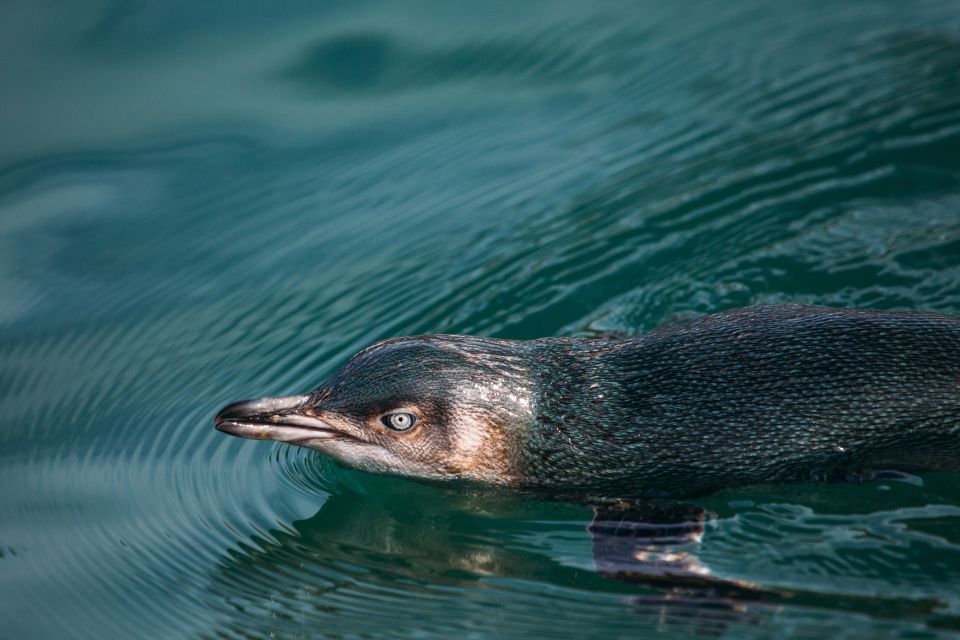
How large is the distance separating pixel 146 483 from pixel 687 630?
4059 mm

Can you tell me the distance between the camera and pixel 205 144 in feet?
36.9

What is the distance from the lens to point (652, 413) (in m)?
6.64

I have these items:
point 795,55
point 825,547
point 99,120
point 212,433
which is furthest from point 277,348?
point 795,55

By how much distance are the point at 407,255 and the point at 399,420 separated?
3.38 metres

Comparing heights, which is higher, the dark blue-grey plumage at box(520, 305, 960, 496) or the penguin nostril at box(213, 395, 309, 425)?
the penguin nostril at box(213, 395, 309, 425)

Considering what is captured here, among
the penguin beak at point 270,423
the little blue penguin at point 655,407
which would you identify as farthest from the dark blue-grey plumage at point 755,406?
the penguin beak at point 270,423

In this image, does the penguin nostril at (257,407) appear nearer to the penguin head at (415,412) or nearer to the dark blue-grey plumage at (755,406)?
the penguin head at (415,412)

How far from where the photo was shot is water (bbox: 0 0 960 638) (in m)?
6.30

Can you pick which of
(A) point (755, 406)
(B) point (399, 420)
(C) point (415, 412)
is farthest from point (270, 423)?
(A) point (755, 406)

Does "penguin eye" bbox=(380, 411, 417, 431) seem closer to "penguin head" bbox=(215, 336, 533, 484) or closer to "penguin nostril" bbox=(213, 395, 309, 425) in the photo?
"penguin head" bbox=(215, 336, 533, 484)

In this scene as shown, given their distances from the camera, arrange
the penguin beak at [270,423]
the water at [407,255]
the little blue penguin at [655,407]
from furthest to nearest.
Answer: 1. the penguin beak at [270,423]
2. the little blue penguin at [655,407]
3. the water at [407,255]

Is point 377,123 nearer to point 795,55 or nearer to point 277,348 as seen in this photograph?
point 277,348

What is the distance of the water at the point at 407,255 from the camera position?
20.7 ft

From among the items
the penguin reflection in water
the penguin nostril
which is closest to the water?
the penguin reflection in water
